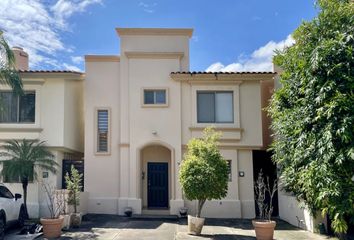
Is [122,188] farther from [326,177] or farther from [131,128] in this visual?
[326,177]

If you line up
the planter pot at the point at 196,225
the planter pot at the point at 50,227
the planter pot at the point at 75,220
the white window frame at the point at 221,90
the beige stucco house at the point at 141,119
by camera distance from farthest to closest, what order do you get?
the white window frame at the point at 221,90, the beige stucco house at the point at 141,119, the planter pot at the point at 75,220, the planter pot at the point at 196,225, the planter pot at the point at 50,227

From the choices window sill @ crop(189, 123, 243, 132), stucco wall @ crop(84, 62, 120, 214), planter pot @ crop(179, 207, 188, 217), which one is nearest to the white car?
stucco wall @ crop(84, 62, 120, 214)

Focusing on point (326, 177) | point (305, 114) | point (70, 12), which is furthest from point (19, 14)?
point (326, 177)

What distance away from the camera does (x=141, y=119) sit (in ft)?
58.0

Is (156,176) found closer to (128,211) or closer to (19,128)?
(128,211)

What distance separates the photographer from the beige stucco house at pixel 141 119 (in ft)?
56.2

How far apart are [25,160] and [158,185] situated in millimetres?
6482

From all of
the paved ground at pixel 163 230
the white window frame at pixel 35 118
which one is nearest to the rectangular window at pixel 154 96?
the white window frame at pixel 35 118

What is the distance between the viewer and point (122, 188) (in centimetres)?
1755

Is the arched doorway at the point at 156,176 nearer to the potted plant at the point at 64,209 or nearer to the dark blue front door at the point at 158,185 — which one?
the dark blue front door at the point at 158,185

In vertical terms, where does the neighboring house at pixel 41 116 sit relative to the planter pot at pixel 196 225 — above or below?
above

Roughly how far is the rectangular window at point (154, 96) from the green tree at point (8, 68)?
5.74 metres

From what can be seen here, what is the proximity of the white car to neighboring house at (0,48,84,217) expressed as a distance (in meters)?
2.48

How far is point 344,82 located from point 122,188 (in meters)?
11.4
